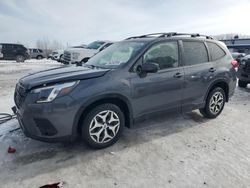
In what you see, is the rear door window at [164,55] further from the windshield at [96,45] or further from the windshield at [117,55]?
the windshield at [96,45]

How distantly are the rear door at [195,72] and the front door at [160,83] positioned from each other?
0.59ft

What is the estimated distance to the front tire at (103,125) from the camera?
11.1ft

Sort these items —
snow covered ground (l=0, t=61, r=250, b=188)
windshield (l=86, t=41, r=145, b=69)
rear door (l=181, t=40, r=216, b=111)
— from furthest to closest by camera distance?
rear door (l=181, t=40, r=216, b=111), windshield (l=86, t=41, r=145, b=69), snow covered ground (l=0, t=61, r=250, b=188)

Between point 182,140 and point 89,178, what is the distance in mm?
1856

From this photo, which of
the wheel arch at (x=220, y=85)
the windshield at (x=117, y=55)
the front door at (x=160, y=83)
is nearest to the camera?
the front door at (x=160, y=83)

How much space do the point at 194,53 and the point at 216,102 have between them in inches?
49.5

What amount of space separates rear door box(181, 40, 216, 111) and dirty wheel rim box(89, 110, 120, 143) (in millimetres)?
1547

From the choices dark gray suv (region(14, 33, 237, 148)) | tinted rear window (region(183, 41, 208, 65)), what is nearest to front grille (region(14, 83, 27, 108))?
dark gray suv (region(14, 33, 237, 148))

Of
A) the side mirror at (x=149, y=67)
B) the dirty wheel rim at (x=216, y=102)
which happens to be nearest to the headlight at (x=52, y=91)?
the side mirror at (x=149, y=67)

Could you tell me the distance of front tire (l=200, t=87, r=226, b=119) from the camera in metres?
4.89

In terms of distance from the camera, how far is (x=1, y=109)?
5492 millimetres

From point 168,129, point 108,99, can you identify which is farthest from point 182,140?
point 108,99

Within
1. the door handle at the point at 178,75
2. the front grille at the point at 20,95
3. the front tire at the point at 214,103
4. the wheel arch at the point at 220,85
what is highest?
the door handle at the point at 178,75

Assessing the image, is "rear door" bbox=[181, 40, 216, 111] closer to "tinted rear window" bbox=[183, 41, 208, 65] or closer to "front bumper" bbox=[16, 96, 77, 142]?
"tinted rear window" bbox=[183, 41, 208, 65]
